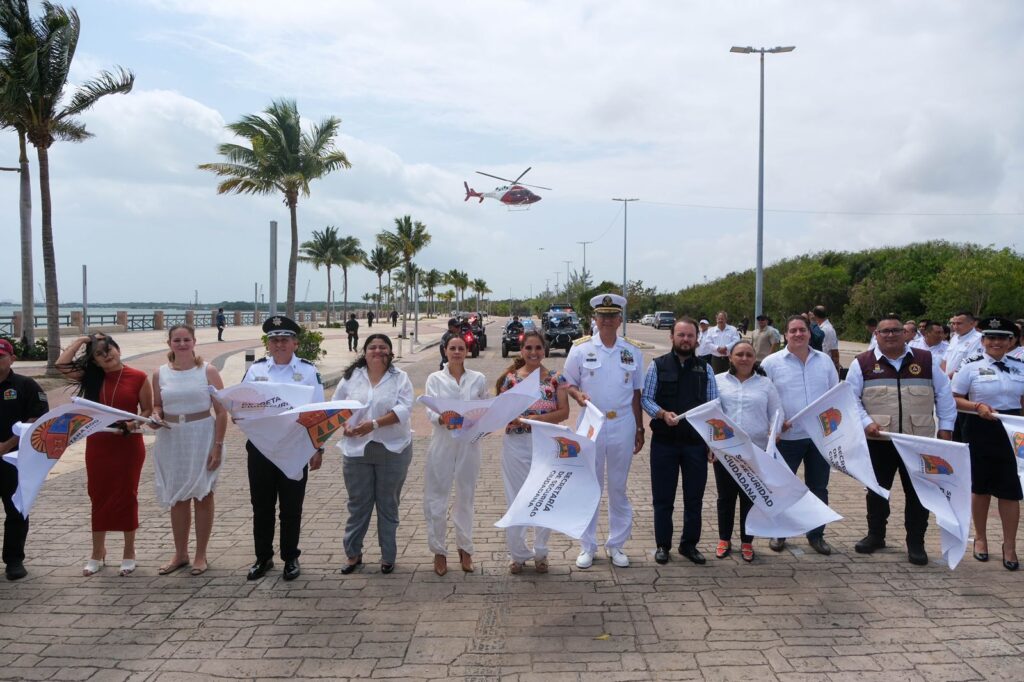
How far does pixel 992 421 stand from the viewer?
18.2 feet

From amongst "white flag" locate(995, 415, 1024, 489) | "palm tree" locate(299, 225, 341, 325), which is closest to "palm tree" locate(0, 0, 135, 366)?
"white flag" locate(995, 415, 1024, 489)

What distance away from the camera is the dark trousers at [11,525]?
16.9ft

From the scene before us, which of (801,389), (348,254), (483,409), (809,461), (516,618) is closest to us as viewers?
(516,618)

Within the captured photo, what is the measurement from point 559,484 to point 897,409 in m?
2.67

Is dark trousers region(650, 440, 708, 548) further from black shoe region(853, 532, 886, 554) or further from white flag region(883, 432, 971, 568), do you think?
white flag region(883, 432, 971, 568)

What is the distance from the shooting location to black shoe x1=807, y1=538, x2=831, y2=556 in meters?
5.62

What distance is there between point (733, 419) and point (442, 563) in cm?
235

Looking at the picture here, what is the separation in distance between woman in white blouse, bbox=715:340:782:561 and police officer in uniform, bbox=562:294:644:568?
0.68 m

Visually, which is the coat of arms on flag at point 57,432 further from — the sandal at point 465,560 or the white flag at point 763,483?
the white flag at point 763,483

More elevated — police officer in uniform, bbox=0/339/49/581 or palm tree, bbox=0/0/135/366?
palm tree, bbox=0/0/135/366

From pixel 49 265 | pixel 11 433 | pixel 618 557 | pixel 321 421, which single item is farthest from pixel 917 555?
pixel 49 265

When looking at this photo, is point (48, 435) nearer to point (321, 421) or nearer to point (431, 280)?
point (321, 421)

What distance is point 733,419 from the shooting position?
17.9 feet

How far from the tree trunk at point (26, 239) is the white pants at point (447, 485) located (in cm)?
1736
